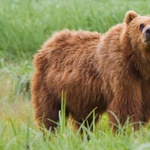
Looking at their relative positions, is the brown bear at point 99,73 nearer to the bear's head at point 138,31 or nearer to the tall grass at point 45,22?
the bear's head at point 138,31

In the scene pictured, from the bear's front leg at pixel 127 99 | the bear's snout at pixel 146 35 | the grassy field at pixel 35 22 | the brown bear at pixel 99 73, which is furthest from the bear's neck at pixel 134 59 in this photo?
the grassy field at pixel 35 22

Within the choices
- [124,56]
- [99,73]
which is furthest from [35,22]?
[124,56]

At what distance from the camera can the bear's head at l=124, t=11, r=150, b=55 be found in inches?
145

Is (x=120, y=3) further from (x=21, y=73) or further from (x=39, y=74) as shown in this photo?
(x=39, y=74)

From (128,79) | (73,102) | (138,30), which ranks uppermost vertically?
(138,30)

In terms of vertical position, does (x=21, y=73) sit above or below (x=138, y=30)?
below

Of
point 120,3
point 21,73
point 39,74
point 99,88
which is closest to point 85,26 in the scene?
point 120,3

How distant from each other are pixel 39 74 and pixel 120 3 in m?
6.01

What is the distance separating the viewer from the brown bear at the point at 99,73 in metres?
3.97

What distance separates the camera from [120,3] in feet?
33.8

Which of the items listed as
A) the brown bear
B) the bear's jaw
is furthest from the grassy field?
the bear's jaw

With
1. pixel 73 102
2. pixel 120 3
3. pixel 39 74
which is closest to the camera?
pixel 73 102

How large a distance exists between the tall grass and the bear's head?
492 cm

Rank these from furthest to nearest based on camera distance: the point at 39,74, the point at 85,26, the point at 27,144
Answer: the point at 85,26 → the point at 39,74 → the point at 27,144
